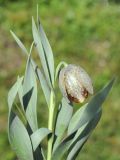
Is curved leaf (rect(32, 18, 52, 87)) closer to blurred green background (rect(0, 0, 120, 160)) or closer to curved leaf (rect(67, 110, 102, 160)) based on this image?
curved leaf (rect(67, 110, 102, 160))

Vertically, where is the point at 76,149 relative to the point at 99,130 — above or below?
above

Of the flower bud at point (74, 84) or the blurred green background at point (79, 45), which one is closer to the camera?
the flower bud at point (74, 84)

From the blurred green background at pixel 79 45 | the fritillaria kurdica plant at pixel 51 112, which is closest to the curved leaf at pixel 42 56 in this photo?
the fritillaria kurdica plant at pixel 51 112

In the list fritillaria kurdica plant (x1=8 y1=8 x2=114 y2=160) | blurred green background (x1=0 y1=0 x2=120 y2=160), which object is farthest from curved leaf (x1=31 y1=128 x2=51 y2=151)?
blurred green background (x1=0 y1=0 x2=120 y2=160)

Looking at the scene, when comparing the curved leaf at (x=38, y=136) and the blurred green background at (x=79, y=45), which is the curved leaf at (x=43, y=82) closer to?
the curved leaf at (x=38, y=136)

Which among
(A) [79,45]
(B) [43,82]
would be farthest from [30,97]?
(A) [79,45]

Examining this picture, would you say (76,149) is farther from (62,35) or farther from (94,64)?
(62,35)

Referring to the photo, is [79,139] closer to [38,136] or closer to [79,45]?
[38,136]

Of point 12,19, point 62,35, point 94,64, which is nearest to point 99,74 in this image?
point 94,64
